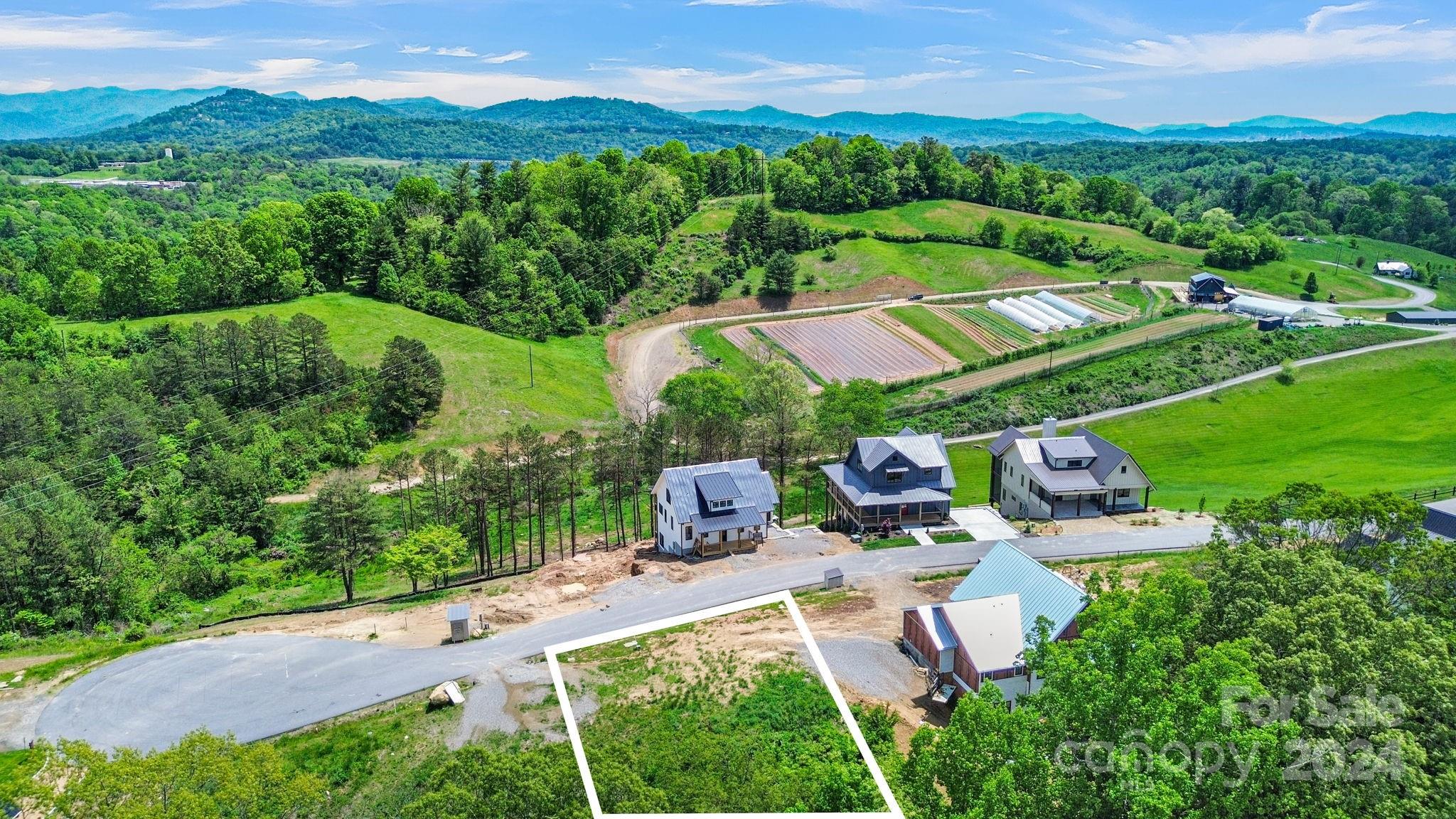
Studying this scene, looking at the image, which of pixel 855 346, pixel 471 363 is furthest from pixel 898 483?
pixel 855 346

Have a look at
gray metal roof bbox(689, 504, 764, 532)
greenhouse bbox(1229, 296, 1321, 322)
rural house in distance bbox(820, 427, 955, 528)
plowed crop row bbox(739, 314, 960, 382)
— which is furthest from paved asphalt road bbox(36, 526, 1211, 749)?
greenhouse bbox(1229, 296, 1321, 322)

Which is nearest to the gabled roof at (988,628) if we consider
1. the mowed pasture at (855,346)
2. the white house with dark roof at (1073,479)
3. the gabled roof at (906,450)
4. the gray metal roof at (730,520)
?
the gray metal roof at (730,520)

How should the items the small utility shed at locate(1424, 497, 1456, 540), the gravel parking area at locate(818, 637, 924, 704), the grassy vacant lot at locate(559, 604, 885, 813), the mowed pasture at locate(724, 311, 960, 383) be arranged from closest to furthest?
the grassy vacant lot at locate(559, 604, 885, 813)
the gravel parking area at locate(818, 637, 924, 704)
the small utility shed at locate(1424, 497, 1456, 540)
the mowed pasture at locate(724, 311, 960, 383)

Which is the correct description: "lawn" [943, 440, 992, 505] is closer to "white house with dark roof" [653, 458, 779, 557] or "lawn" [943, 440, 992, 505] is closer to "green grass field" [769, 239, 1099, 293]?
"white house with dark roof" [653, 458, 779, 557]

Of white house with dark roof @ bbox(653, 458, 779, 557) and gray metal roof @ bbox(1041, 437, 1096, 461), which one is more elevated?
gray metal roof @ bbox(1041, 437, 1096, 461)

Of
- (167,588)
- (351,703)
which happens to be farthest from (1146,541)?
(167,588)

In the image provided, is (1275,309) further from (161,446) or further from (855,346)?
(161,446)

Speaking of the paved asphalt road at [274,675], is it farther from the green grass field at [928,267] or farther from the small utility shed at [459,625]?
the green grass field at [928,267]
